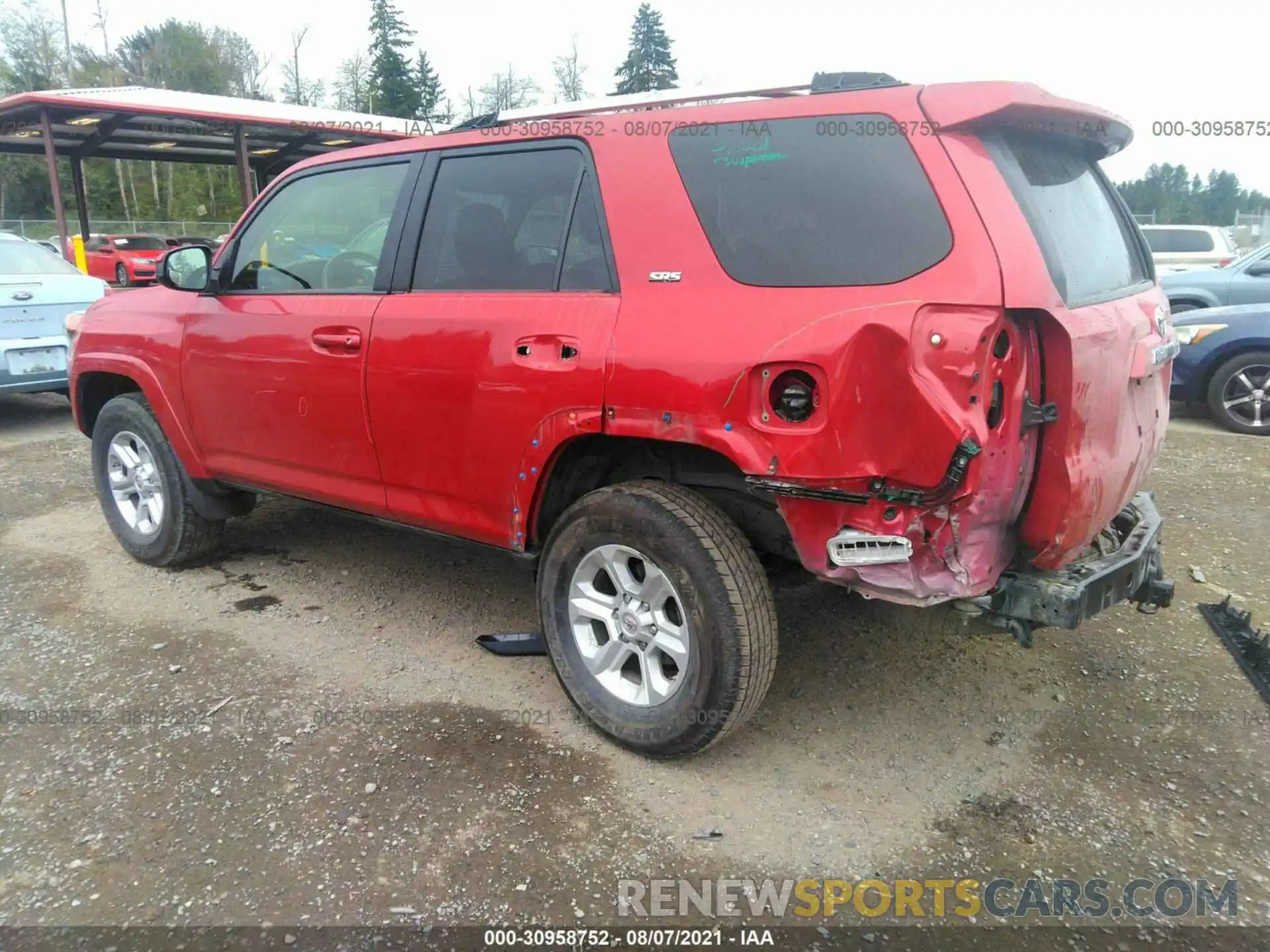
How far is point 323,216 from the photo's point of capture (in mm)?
3877

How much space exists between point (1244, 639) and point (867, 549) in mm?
2338

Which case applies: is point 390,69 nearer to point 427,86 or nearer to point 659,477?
point 427,86

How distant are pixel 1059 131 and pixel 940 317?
91 cm

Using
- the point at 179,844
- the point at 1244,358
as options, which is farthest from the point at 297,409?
the point at 1244,358

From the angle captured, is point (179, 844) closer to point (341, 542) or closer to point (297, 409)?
point (297, 409)

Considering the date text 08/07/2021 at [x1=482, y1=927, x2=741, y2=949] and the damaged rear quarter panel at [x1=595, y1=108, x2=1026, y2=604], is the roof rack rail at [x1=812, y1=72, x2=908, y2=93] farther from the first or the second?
the date text 08/07/2021 at [x1=482, y1=927, x2=741, y2=949]

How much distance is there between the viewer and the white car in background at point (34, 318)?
24.3 feet

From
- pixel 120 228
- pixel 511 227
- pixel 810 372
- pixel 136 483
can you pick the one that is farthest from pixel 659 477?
pixel 120 228

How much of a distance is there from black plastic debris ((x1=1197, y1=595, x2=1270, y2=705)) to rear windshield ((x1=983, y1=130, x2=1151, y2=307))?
160 cm

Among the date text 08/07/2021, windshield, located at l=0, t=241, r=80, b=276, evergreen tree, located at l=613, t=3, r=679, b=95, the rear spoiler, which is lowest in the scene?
the date text 08/07/2021

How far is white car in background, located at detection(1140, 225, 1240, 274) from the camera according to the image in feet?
45.4

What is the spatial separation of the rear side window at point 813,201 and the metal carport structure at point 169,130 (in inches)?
493

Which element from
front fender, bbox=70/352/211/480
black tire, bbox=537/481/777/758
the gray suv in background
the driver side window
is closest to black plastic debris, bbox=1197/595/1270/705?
black tire, bbox=537/481/777/758

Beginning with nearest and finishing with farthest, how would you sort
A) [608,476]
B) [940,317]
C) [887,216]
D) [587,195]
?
[940,317]
[887,216]
[587,195]
[608,476]
